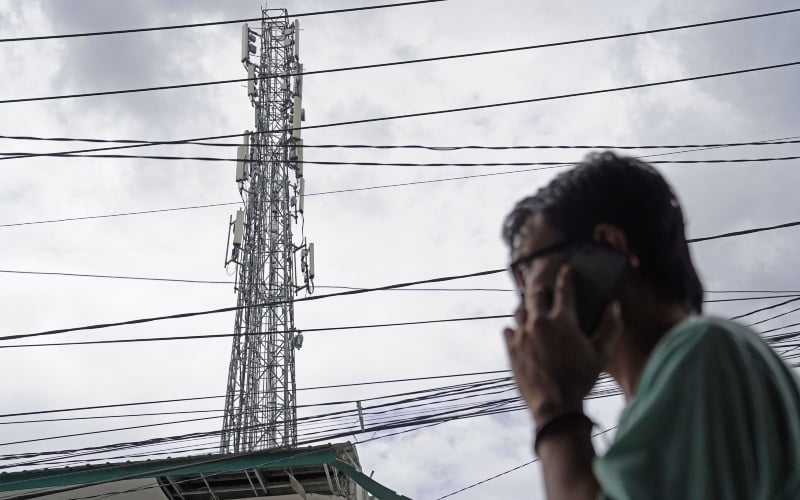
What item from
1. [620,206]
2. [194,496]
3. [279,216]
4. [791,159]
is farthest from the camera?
[279,216]

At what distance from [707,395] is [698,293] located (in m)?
0.47

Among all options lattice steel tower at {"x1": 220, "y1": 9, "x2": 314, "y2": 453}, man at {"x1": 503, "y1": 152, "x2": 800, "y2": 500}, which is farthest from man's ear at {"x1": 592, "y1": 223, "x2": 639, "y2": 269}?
lattice steel tower at {"x1": 220, "y1": 9, "x2": 314, "y2": 453}

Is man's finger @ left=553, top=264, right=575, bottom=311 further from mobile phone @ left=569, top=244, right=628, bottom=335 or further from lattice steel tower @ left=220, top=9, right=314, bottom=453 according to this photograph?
lattice steel tower @ left=220, top=9, right=314, bottom=453

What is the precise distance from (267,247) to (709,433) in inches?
683

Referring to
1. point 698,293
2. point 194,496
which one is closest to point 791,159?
point 698,293

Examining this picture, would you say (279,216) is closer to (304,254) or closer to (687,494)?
(304,254)

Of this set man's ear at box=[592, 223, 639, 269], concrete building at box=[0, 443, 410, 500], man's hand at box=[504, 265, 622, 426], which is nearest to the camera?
man's hand at box=[504, 265, 622, 426]

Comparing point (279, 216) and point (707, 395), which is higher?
point (279, 216)

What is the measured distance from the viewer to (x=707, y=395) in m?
0.98

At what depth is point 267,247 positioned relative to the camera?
17953mm

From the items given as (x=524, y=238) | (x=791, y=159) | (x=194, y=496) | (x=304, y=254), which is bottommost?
(x=194, y=496)

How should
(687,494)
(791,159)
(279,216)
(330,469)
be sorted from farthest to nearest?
(279,216) < (330,469) < (791,159) < (687,494)

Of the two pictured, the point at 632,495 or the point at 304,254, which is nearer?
the point at 632,495

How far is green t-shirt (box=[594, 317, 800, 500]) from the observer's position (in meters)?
0.95
